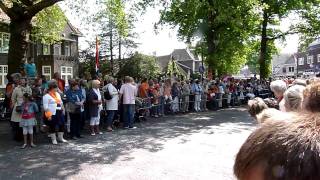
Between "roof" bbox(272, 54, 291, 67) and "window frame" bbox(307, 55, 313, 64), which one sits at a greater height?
"roof" bbox(272, 54, 291, 67)

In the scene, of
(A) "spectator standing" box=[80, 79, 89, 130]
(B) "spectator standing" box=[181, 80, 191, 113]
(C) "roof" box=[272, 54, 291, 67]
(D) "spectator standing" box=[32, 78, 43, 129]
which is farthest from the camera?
(C) "roof" box=[272, 54, 291, 67]

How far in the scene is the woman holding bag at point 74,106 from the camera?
1274cm

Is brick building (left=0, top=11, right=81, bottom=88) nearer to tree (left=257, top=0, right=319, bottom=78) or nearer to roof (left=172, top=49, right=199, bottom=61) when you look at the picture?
tree (left=257, top=0, right=319, bottom=78)

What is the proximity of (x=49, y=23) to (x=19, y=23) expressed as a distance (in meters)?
9.54

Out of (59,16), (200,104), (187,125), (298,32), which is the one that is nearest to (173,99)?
(200,104)

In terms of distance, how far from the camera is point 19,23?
1762 centimetres

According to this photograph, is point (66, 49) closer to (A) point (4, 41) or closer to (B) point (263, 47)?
(A) point (4, 41)

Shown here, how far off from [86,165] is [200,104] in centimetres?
1415

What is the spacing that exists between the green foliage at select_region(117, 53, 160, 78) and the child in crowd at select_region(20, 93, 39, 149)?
41.2 meters

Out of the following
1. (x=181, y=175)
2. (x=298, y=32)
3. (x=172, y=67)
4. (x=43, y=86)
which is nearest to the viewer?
(x=181, y=175)

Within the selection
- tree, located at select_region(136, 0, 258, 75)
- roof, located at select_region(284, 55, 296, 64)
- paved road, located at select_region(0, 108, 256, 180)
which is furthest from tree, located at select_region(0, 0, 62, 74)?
roof, located at select_region(284, 55, 296, 64)

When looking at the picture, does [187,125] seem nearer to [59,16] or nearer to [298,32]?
[59,16]

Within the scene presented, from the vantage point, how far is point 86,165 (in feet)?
29.8

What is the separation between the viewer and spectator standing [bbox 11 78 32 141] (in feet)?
39.3
